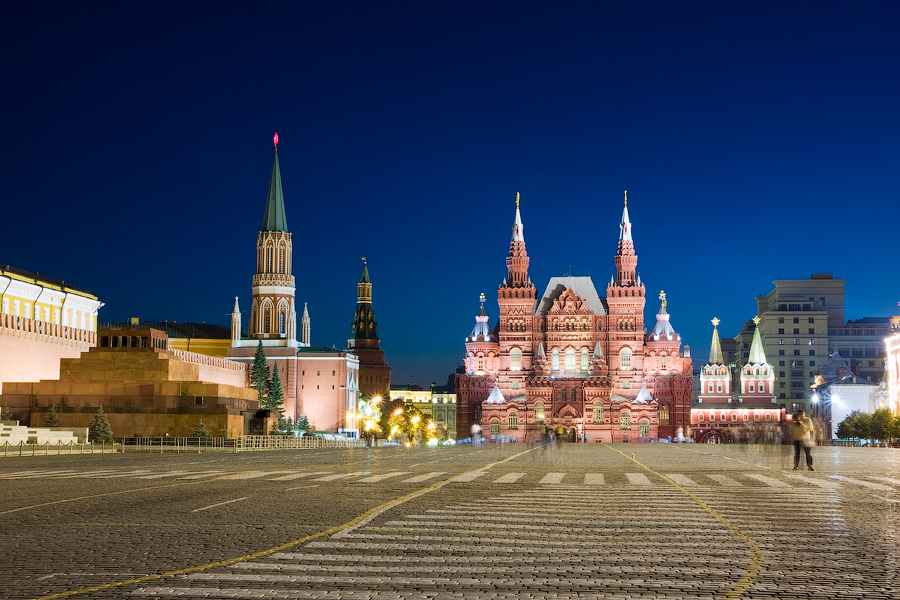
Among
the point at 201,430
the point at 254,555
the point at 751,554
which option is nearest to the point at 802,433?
the point at 751,554

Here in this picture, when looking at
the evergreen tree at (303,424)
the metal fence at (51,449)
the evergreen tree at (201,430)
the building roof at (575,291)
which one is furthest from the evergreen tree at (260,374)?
the metal fence at (51,449)

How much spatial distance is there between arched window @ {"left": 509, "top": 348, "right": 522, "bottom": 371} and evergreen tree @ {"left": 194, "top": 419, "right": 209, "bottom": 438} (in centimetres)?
7518

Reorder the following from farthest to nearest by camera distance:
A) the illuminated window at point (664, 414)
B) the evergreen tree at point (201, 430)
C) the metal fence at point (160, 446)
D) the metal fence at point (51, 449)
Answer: the illuminated window at point (664, 414) < the evergreen tree at point (201, 430) < the metal fence at point (160, 446) < the metal fence at point (51, 449)

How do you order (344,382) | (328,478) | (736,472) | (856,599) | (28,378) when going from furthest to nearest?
(344,382)
(28,378)
(736,472)
(328,478)
(856,599)

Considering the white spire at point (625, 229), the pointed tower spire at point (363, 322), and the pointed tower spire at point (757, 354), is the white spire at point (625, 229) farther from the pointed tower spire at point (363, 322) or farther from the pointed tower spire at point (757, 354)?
the pointed tower spire at point (363, 322)

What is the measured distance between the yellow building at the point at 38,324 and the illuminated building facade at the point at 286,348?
39.8 metres

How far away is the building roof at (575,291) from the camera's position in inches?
5477

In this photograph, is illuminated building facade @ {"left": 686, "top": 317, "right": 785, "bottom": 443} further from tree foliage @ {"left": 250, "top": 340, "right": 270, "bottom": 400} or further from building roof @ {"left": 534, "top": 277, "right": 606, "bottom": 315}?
tree foliage @ {"left": 250, "top": 340, "right": 270, "bottom": 400}

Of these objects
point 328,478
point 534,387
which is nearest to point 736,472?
point 328,478

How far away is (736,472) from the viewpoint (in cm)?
2612

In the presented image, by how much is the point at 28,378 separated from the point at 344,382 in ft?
217

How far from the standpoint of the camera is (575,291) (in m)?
141

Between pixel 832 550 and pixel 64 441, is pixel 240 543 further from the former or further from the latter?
pixel 64 441

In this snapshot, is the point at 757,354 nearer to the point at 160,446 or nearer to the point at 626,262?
the point at 626,262
